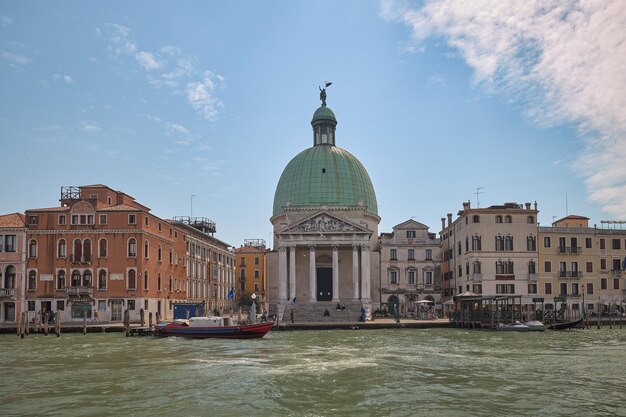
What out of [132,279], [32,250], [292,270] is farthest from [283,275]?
[32,250]

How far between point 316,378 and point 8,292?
3845cm

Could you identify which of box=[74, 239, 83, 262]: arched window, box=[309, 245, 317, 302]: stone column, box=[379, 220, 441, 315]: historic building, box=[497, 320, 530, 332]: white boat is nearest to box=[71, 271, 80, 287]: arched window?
box=[74, 239, 83, 262]: arched window

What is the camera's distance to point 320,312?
2384 inches

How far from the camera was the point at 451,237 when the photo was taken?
7156 centimetres

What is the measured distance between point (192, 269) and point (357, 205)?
1951 centimetres

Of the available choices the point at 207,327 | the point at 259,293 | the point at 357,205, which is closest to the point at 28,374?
the point at 207,327

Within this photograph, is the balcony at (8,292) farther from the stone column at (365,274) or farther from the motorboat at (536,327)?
the motorboat at (536,327)

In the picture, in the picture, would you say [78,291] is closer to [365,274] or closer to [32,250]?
[32,250]

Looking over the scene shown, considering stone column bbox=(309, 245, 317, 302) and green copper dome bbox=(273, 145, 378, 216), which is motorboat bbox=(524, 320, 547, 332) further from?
green copper dome bbox=(273, 145, 378, 216)

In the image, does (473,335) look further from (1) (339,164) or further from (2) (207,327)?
(1) (339,164)

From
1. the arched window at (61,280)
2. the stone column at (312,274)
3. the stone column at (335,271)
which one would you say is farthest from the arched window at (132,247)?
the stone column at (335,271)

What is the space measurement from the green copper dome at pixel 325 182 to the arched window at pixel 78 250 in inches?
1030

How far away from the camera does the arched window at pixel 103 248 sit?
5475cm

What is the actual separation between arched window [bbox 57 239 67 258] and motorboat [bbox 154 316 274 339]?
14049 mm
